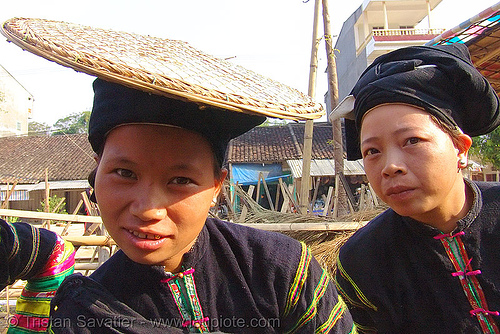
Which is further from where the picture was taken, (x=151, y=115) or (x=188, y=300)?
(x=188, y=300)

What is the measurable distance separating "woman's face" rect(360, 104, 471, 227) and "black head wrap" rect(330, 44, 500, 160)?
0.05 meters

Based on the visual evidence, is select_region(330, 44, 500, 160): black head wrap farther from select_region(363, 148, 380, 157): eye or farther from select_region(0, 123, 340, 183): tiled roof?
select_region(0, 123, 340, 183): tiled roof

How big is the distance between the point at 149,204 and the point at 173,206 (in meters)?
0.08

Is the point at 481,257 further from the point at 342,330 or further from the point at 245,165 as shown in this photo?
the point at 245,165

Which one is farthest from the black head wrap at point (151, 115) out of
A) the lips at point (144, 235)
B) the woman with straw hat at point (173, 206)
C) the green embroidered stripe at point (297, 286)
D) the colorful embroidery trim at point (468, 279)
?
the colorful embroidery trim at point (468, 279)

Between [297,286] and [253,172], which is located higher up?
[253,172]

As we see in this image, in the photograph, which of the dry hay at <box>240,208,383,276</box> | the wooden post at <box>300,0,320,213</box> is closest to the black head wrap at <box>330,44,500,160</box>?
the dry hay at <box>240,208,383,276</box>

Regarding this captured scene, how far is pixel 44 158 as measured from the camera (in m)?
22.5

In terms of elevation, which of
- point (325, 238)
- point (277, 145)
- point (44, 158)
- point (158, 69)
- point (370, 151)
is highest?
point (44, 158)

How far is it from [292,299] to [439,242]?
72 cm

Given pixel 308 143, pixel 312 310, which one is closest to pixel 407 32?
pixel 308 143

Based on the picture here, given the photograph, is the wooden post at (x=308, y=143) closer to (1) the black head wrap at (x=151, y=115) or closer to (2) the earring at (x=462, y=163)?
(2) the earring at (x=462, y=163)

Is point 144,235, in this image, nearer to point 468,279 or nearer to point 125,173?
point 125,173

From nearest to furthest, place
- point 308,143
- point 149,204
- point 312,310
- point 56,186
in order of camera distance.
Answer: point 149,204
point 312,310
point 308,143
point 56,186
